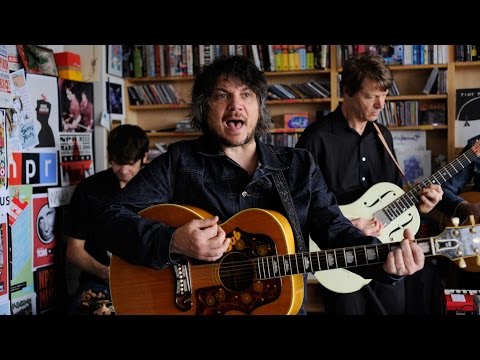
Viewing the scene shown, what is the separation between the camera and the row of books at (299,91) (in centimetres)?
430

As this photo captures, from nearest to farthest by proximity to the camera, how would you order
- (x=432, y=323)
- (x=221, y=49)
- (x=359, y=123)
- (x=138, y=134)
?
(x=432, y=323)
(x=359, y=123)
(x=138, y=134)
(x=221, y=49)

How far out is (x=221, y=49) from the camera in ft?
14.7

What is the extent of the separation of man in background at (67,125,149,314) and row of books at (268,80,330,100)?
4.70 ft

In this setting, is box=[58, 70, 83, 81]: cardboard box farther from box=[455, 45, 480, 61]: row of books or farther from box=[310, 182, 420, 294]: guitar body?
box=[455, 45, 480, 61]: row of books

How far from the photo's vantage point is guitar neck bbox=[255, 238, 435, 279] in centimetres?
167

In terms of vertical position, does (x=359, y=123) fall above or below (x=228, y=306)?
above

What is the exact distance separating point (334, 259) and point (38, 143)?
2215mm

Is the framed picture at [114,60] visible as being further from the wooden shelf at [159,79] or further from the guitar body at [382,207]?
the guitar body at [382,207]

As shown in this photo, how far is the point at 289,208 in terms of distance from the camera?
1.80 m

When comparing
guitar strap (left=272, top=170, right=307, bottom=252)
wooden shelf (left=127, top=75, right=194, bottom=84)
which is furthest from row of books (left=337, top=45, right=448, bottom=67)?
guitar strap (left=272, top=170, right=307, bottom=252)

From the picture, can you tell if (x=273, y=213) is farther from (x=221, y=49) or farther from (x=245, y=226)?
(x=221, y=49)

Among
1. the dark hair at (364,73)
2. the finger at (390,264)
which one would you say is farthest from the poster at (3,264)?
the finger at (390,264)

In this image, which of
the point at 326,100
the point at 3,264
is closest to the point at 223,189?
the point at 3,264
